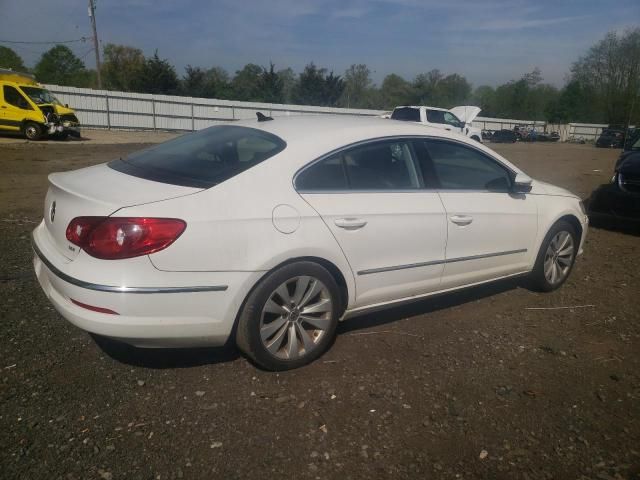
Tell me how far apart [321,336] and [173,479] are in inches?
50.7

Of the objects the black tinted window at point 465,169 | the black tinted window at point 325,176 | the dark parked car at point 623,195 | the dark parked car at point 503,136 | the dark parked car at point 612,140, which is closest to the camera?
the black tinted window at point 325,176

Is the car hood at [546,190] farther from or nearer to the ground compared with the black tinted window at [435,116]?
nearer to the ground

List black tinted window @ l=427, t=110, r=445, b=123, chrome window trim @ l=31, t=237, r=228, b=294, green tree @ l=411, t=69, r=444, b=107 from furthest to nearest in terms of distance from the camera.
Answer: green tree @ l=411, t=69, r=444, b=107
black tinted window @ l=427, t=110, r=445, b=123
chrome window trim @ l=31, t=237, r=228, b=294

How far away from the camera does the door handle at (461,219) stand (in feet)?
12.1

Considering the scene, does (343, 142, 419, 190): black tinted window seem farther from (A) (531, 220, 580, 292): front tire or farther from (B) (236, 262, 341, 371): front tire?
(A) (531, 220, 580, 292): front tire

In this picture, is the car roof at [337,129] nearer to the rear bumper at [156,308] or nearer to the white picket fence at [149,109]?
the rear bumper at [156,308]

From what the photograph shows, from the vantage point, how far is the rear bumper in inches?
100

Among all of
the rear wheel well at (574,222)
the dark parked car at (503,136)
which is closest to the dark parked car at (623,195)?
the rear wheel well at (574,222)

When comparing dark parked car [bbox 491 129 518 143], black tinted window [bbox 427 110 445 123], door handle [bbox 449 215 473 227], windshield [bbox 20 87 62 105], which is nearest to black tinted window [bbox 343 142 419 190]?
door handle [bbox 449 215 473 227]

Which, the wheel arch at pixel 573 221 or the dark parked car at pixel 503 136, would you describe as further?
the dark parked car at pixel 503 136

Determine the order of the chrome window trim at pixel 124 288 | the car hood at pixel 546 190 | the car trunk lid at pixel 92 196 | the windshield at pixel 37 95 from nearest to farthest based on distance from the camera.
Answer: the chrome window trim at pixel 124 288 < the car trunk lid at pixel 92 196 < the car hood at pixel 546 190 < the windshield at pixel 37 95

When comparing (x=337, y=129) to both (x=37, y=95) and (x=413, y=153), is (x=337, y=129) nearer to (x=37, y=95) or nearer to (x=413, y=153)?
(x=413, y=153)

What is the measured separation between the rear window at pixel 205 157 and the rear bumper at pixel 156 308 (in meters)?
0.61

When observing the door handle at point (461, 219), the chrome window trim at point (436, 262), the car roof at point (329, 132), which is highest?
the car roof at point (329, 132)
